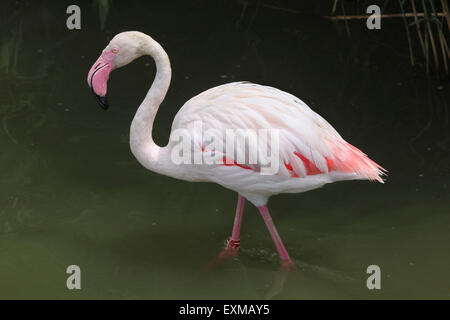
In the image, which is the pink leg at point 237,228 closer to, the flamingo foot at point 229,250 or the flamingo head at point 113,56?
the flamingo foot at point 229,250

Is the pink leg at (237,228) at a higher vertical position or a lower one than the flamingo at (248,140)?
lower

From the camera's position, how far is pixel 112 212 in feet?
16.5

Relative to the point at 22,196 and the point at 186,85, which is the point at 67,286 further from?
the point at 186,85

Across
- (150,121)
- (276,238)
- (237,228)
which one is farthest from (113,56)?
(276,238)

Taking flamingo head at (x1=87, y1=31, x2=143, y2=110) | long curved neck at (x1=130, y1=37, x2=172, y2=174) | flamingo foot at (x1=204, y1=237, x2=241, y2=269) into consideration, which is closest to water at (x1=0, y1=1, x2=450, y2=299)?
flamingo foot at (x1=204, y1=237, x2=241, y2=269)

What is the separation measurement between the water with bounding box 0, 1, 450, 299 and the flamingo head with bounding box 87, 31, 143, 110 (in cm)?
104

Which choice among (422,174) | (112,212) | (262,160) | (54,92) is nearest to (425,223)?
(422,174)

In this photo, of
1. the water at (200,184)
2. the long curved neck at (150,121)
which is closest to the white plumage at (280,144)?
the long curved neck at (150,121)

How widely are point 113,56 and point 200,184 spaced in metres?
1.44

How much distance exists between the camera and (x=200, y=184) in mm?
5375

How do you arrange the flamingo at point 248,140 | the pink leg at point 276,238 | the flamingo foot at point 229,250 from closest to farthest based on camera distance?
the flamingo at point 248,140, the pink leg at point 276,238, the flamingo foot at point 229,250

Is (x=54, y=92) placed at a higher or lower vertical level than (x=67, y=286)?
higher

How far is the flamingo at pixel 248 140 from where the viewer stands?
413 centimetres

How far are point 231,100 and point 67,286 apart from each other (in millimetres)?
1429
